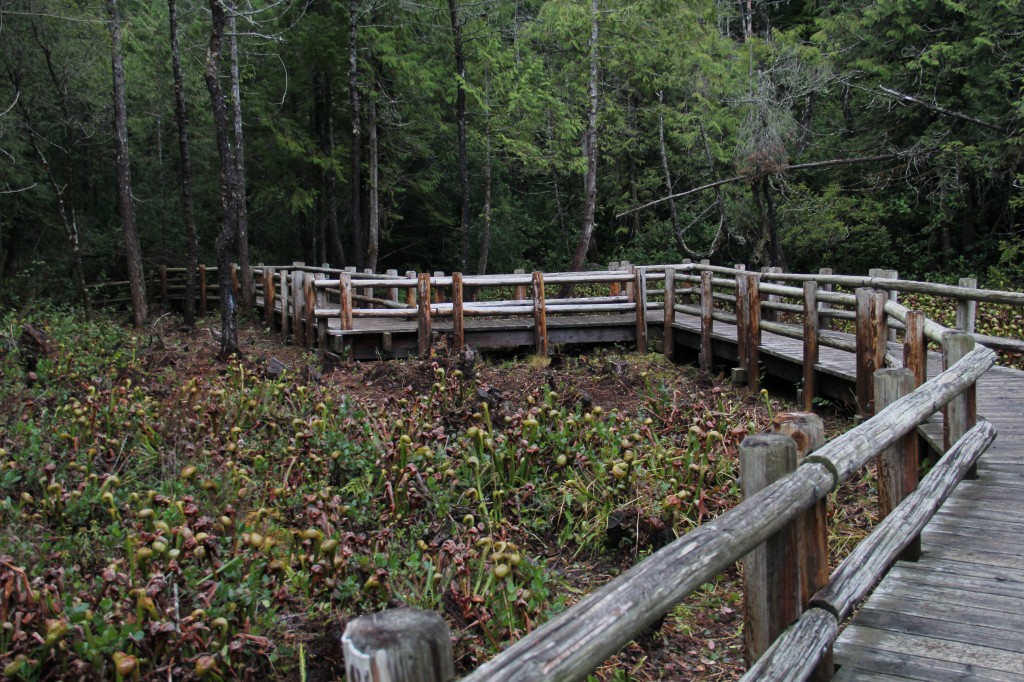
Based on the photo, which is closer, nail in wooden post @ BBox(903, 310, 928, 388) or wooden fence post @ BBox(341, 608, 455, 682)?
wooden fence post @ BBox(341, 608, 455, 682)

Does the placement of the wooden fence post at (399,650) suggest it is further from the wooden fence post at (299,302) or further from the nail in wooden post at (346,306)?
the wooden fence post at (299,302)

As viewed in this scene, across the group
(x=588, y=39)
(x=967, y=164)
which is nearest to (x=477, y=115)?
(x=588, y=39)

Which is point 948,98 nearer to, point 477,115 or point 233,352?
point 477,115

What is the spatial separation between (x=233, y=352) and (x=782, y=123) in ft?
42.0

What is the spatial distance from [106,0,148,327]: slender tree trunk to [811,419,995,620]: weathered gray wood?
1586 centimetres

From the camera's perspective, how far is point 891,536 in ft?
12.1

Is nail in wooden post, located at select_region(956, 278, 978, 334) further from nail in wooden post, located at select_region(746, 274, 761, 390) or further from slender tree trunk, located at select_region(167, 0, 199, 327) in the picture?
slender tree trunk, located at select_region(167, 0, 199, 327)

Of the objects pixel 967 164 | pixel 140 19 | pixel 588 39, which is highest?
pixel 140 19

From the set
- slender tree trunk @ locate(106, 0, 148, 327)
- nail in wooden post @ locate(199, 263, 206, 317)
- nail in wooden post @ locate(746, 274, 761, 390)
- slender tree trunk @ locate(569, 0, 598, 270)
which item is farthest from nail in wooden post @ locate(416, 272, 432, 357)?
nail in wooden post @ locate(199, 263, 206, 317)

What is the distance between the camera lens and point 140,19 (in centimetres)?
2381

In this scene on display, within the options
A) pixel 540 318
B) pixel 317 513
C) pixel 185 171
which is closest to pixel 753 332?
pixel 540 318

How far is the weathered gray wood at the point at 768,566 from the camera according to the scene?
2.83 metres

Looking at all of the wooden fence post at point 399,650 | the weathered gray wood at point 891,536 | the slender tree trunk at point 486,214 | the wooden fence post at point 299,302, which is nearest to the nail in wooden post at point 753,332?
the weathered gray wood at point 891,536

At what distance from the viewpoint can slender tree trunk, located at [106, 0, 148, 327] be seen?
51.6ft
